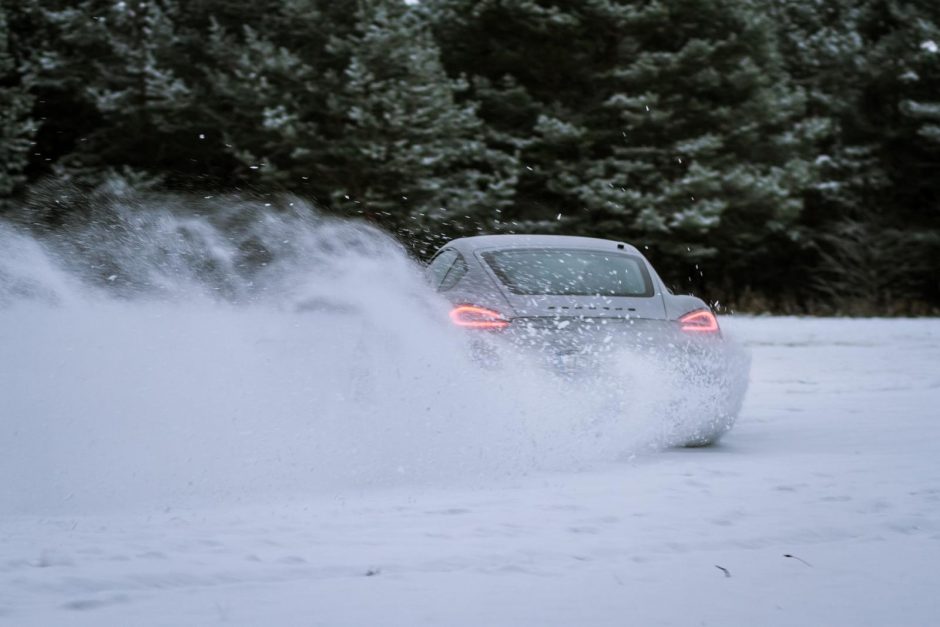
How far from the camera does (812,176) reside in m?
32.2

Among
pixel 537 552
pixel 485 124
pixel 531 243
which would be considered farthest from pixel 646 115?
pixel 537 552

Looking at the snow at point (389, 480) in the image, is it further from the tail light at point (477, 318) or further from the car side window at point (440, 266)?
the car side window at point (440, 266)

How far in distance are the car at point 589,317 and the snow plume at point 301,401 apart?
0.12 meters

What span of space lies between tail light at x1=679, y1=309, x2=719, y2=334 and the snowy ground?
2.78 ft

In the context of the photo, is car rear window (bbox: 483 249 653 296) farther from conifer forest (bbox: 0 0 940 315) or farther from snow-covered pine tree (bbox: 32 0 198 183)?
snow-covered pine tree (bbox: 32 0 198 183)

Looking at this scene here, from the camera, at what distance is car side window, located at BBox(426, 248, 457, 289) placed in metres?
8.80

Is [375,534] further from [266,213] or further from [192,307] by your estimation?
[266,213]

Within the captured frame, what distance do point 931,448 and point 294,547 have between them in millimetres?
4787

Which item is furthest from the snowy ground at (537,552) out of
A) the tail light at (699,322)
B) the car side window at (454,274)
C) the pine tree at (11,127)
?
the pine tree at (11,127)

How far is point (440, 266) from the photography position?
30.2 feet

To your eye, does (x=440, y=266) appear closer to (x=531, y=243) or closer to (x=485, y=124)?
(x=531, y=243)

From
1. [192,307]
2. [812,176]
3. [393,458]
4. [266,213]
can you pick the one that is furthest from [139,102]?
[393,458]

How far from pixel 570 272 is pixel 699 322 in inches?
36.3

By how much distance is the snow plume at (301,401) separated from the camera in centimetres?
696
